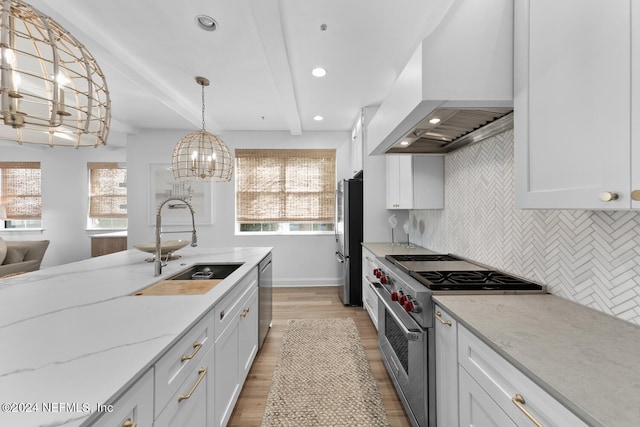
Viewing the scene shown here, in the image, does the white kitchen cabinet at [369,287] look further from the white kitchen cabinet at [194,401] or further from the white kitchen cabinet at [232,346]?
the white kitchen cabinet at [194,401]

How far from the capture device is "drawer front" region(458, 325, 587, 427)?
661mm

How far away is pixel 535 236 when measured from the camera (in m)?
1.44

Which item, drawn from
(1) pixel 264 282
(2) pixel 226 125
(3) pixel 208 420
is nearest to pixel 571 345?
(3) pixel 208 420

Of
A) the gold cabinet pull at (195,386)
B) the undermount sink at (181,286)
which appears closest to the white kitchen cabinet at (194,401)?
the gold cabinet pull at (195,386)

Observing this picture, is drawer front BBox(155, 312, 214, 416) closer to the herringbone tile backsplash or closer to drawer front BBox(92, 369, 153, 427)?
drawer front BBox(92, 369, 153, 427)

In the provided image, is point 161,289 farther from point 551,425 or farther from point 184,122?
point 184,122

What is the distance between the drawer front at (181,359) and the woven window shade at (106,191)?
5.89 m

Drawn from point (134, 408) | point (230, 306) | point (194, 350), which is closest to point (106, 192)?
point (230, 306)

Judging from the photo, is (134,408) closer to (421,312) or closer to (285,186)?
(421,312)

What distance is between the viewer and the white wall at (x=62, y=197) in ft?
18.1

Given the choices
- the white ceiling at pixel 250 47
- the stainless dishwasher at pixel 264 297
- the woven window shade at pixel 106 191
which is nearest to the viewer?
the white ceiling at pixel 250 47

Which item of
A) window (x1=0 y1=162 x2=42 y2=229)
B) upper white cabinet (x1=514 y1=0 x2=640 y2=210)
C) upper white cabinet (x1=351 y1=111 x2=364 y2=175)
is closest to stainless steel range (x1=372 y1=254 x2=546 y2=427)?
upper white cabinet (x1=514 y1=0 x2=640 y2=210)

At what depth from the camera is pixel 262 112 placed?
3646mm

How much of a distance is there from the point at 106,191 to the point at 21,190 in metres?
1.62
